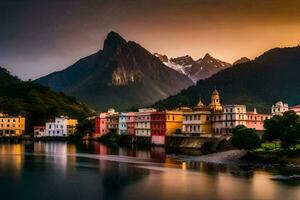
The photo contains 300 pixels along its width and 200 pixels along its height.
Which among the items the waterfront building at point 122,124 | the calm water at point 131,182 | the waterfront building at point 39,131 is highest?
the waterfront building at point 122,124

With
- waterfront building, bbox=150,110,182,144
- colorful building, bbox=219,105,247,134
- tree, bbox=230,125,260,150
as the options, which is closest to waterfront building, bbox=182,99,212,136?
waterfront building, bbox=150,110,182,144

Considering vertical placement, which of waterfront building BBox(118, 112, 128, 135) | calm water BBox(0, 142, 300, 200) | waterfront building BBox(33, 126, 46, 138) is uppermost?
waterfront building BBox(118, 112, 128, 135)

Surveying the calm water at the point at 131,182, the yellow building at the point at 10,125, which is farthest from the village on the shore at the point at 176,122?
the calm water at the point at 131,182

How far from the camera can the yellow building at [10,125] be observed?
→ 141625mm

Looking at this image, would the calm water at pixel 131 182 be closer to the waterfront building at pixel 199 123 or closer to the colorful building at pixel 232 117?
the colorful building at pixel 232 117

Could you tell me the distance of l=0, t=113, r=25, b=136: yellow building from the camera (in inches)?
5576

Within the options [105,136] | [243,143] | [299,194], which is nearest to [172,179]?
[299,194]

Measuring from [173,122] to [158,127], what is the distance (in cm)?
359

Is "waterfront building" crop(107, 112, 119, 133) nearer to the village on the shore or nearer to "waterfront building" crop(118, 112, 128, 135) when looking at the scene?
the village on the shore

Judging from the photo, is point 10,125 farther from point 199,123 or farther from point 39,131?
point 199,123

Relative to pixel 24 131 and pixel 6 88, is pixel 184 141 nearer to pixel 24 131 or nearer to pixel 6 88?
pixel 24 131

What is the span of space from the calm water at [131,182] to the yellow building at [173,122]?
1522 inches

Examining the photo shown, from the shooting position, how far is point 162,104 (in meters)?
193

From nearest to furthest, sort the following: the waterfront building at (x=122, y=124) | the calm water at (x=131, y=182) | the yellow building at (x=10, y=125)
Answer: the calm water at (x=131, y=182) → the waterfront building at (x=122, y=124) → the yellow building at (x=10, y=125)
